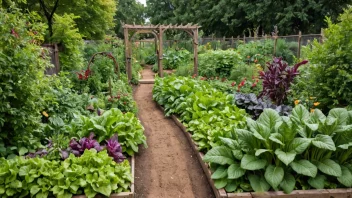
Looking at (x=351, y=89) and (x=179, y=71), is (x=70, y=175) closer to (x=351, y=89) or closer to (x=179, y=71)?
(x=351, y=89)

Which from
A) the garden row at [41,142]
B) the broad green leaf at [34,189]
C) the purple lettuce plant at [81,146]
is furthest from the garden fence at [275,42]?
the broad green leaf at [34,189]

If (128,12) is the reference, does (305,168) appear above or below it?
below

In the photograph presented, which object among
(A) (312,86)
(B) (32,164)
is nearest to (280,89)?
(A) (312,86)

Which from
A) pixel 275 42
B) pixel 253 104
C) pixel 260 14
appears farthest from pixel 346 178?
pixel 260 14

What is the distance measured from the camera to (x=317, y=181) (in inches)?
125

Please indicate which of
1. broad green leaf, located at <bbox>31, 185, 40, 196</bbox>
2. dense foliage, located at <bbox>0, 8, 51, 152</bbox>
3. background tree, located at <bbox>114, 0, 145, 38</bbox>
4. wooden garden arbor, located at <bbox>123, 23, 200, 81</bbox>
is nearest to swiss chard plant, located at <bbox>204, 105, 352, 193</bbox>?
broad green leaf, located at <bbox>31, 185, 40, 196</bbox>

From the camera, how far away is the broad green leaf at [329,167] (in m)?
3.09

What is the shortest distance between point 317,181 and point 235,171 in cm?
95

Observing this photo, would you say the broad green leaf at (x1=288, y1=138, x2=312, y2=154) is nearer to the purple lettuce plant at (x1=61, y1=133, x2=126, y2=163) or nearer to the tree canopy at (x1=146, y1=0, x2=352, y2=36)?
the purple lettuce plant at (x1=61, y1=133, x2=126, y2=163)

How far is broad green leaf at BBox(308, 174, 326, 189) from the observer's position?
3150 mm

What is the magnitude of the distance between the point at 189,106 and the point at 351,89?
9.63 ft

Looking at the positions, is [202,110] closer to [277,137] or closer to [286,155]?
[277,137]

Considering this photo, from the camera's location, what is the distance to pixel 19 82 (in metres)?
3.22

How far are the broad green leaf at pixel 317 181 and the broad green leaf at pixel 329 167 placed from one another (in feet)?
0.36
